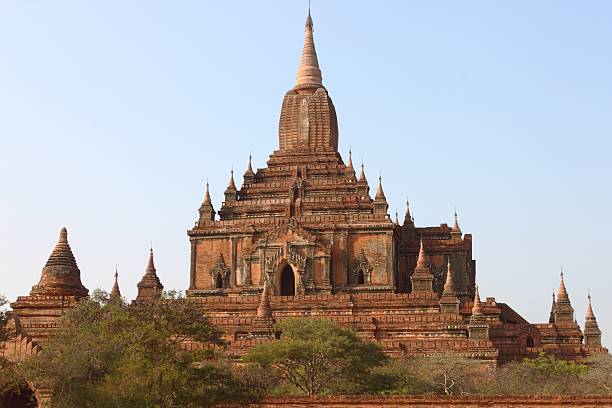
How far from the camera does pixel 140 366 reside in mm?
25547

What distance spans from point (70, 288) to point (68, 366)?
2211 cm

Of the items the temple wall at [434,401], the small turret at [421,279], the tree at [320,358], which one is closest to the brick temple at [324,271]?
the small turret at [421,279]

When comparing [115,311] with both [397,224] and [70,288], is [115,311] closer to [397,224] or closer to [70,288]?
[70,288]

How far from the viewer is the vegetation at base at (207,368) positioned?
1022 inches

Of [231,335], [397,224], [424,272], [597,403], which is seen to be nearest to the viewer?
[597,403]

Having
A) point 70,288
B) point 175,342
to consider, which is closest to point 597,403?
point 175,342

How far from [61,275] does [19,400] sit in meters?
15.7

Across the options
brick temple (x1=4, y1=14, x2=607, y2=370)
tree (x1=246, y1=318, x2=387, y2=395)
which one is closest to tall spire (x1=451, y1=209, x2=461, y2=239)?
brick temple (x1=4, y1=14, x2=607, y2=370)

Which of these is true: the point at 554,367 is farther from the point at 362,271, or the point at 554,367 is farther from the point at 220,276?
the point at 220,276

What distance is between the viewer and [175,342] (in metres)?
26.4

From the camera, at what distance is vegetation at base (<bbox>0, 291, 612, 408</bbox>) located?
1022 inches

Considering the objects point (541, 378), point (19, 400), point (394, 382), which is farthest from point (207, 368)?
point (541, 378)

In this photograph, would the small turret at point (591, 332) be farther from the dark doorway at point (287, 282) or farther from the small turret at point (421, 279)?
the dark doorway at point (287, 282)

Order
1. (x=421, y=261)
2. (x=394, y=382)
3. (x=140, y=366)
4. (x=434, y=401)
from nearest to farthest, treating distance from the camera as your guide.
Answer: (x=140, y=366) → (x=434, y=401) → (x=394, y=382) → (x=421, y=261)
